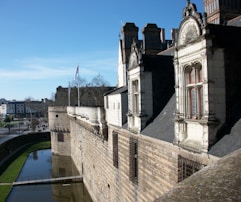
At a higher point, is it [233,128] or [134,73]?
[134,73]

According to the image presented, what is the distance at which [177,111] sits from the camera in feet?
26.3

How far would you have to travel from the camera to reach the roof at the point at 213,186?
11.4 ft

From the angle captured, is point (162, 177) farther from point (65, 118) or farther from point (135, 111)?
point (65, 118)

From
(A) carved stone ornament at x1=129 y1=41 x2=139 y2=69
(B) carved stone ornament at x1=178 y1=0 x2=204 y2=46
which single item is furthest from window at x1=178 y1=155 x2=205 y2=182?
(A) carved stone ornament at x1=129 y1=41 x2=139 y2=69

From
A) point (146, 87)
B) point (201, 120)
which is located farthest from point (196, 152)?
point (146, 87)

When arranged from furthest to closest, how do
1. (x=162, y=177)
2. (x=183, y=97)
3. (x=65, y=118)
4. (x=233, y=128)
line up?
(x=65, y=118) → (x=162, y=177) → (x=183, y=97) → (x=233, y=128)

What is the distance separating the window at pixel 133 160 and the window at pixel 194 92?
13.5ft

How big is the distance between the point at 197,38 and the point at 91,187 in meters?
17.7

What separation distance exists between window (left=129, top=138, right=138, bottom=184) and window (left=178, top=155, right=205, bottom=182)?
3640 mm

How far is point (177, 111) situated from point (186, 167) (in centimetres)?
146

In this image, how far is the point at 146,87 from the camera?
10883 mm

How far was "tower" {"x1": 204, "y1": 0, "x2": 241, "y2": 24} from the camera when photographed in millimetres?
12805

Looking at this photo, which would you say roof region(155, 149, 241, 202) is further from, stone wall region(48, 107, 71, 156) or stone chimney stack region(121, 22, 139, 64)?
stone wall region(48, 107, 71, 156)

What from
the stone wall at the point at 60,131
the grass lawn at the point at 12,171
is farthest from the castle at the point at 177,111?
the stone wall at the point at 60,131
